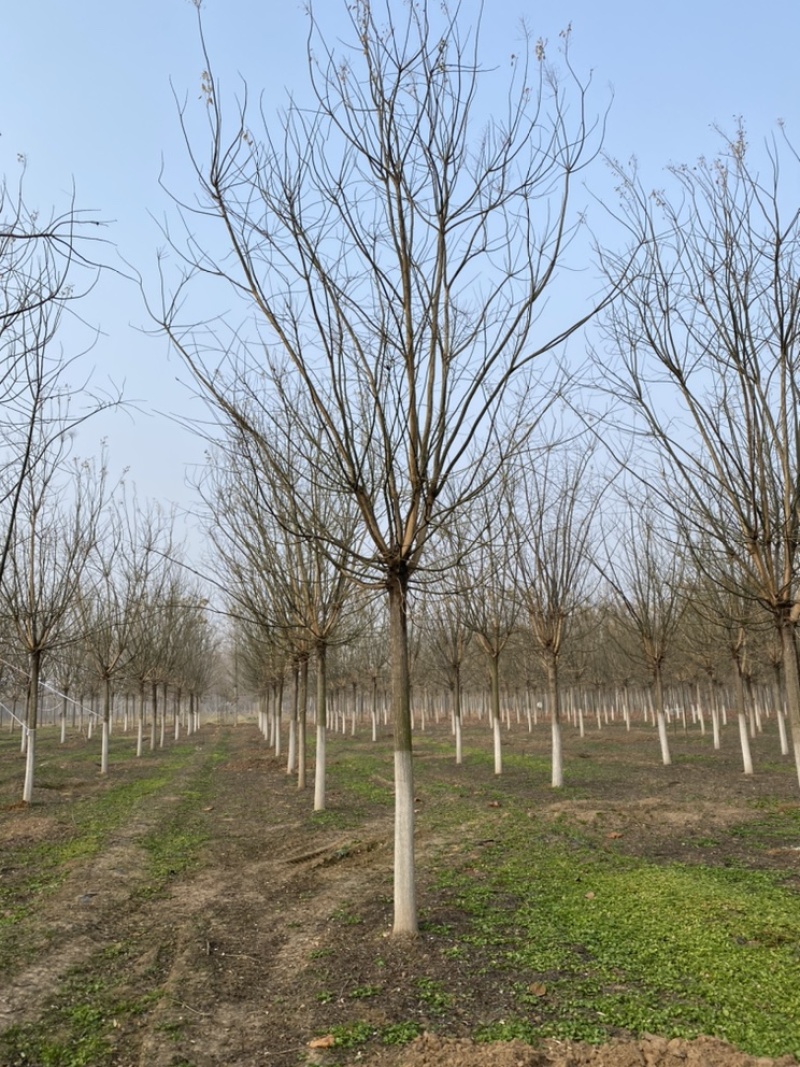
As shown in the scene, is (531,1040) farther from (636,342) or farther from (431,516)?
(636,342)

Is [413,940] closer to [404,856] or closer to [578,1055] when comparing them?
[404,856]

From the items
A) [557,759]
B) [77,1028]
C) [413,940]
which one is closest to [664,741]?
[557,759]

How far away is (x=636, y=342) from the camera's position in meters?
7.16

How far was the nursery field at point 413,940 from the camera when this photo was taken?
3520 mm

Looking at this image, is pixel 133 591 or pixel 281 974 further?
pixel 133 591

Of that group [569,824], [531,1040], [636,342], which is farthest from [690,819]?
[531,1040]

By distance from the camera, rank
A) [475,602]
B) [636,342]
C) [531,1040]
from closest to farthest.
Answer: [531,1040], [636,342], [475,602]

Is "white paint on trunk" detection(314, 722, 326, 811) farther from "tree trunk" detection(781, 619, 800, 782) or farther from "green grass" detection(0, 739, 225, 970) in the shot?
"tree trunk" detection(781, 619, 800, 782)

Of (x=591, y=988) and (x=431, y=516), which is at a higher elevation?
(x=431, y=516)

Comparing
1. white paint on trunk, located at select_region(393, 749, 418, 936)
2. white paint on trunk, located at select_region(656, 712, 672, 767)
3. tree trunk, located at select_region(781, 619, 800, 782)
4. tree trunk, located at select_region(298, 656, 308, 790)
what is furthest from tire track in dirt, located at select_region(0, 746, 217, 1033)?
white paint on trunk, located at select_region(656, 712, 672, 767)

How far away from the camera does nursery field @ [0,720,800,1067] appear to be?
11.5ft

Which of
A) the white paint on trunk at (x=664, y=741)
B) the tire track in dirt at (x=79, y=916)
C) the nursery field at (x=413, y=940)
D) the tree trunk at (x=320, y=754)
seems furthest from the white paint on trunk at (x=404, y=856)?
the white paint on trunk at (x=664, y=741)

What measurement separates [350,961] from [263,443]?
341 cm

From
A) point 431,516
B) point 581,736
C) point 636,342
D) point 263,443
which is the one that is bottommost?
point 581,736
